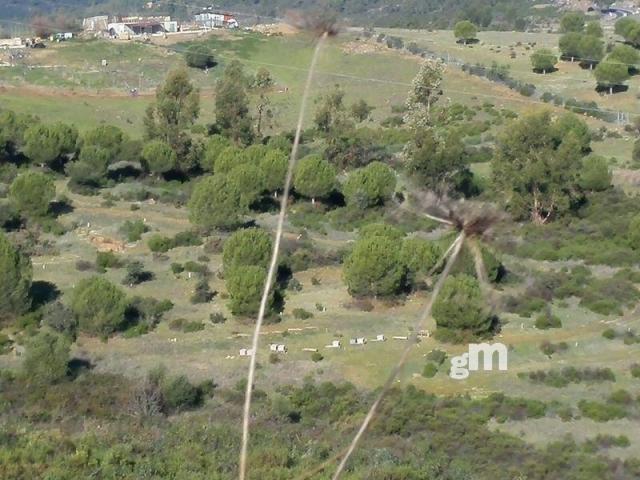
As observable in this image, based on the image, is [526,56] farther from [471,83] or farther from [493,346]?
[493,346]

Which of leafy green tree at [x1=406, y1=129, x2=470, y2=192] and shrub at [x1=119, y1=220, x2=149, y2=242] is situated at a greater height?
leafy green tree at [x1=406, y1=129, x2=470, y2=192]

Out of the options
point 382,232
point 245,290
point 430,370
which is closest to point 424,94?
point 382,232

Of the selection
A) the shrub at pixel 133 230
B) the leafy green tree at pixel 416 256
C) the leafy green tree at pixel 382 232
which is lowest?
the shrub at pixel 133 230

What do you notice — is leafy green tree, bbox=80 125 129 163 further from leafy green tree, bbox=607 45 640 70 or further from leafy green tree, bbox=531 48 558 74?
leafy green tree, bbox=607 45 640 70

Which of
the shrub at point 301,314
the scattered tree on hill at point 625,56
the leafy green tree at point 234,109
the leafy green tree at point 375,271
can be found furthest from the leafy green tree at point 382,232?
the scattered tree on hill at point 625,56

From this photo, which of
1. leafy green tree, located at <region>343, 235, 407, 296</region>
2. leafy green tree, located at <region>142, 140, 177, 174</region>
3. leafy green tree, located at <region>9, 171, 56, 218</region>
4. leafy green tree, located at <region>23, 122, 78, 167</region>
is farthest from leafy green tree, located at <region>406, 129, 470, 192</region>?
leafy green tree, located at <region>23, 122, 78, 167</region>

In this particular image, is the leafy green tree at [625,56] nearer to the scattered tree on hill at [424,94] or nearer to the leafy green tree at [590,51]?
the leafy green tree at [590,51]
